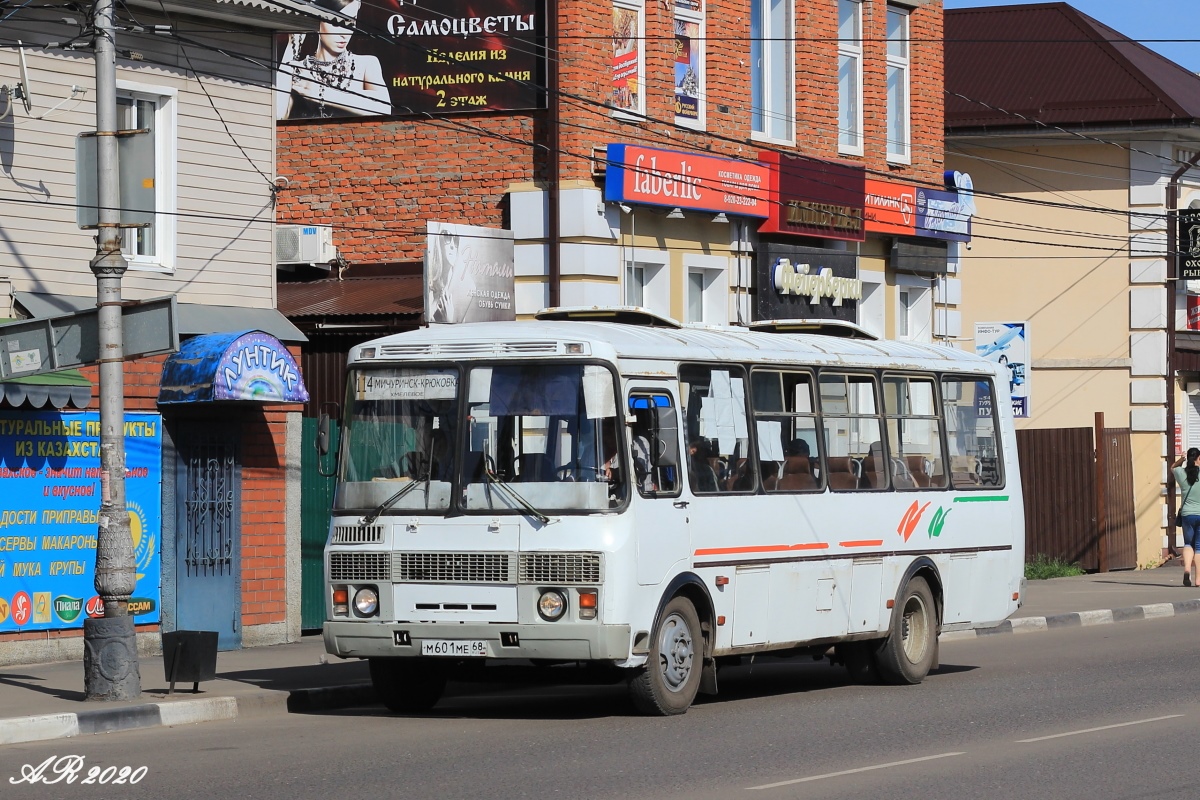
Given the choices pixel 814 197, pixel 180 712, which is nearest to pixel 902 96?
pixel 814 197

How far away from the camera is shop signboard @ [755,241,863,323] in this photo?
25656 mm

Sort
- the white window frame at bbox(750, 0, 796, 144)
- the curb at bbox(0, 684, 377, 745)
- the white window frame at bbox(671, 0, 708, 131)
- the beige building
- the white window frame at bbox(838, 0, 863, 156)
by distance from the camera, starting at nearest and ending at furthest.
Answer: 1. the curb at bbox(0, 684, 377, 745)
2. the white window frame at bbox(671, 0, 708, 131)
3. the white window frame at bbox(750, 0, 796, 144)
4. the white window frame at bbox(838, 0, 863, 156)
5. the beige building

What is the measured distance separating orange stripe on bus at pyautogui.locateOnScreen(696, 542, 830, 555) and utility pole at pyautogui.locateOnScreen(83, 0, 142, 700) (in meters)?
4.17

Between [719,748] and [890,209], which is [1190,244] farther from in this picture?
[719,748]

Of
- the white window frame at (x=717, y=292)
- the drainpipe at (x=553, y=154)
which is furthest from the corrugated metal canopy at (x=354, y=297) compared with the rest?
the white window frame at (x=717, y=292)

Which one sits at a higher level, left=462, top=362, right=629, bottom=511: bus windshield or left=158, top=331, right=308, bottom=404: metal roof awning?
left=158, top=331, right=308, bottom=404: metal roof awning

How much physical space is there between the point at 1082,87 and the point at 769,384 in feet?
73.8

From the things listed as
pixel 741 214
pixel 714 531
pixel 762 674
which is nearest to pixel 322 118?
pixel 741 214

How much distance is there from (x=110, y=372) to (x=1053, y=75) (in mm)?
26015

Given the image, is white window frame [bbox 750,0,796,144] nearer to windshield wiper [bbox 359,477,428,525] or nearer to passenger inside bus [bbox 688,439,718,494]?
passenger inside bus [bbox 688,439,718,494]

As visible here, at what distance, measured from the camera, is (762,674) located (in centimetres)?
1755

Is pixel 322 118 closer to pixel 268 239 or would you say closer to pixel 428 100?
pixel 428 100

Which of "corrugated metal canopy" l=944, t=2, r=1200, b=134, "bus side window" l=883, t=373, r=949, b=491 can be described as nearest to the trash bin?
"bus side window" l=883, t=373, r=949, b=491
